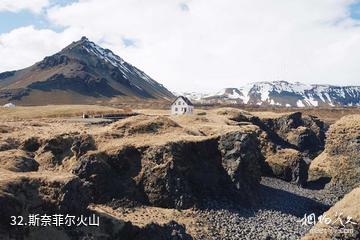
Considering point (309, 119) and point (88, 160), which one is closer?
point (88, 160)

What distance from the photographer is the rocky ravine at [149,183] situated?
38.3m

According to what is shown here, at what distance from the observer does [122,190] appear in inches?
2181

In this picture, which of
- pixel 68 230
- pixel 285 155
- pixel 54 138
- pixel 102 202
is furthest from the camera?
pixel 285 155

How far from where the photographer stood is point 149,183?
2253 inches

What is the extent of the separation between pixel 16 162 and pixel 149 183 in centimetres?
1795

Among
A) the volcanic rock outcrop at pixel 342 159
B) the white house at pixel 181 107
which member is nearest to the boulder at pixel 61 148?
the volcanic rock outcrop at pixel 342 159

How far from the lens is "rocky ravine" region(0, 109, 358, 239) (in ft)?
126

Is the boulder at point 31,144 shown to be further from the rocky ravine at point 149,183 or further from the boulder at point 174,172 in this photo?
the boulder at point 174,172

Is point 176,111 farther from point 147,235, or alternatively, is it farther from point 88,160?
point 147,235

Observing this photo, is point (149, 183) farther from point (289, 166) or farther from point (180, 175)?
point (289, 166)

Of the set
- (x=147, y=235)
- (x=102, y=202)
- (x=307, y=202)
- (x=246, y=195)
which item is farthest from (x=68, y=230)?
(x=307, y=202)

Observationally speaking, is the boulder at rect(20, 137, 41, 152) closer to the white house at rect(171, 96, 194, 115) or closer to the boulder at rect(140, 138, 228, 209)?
the boulder at rect(140, 138, 228, 209)

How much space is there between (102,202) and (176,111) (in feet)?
294

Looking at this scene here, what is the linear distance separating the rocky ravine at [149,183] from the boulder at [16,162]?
3.9 inches
